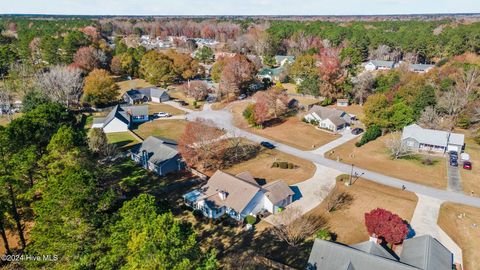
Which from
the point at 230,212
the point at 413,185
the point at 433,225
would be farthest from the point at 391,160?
the point at 230,212

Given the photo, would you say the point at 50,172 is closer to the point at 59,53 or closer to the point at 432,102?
the point at 432,102

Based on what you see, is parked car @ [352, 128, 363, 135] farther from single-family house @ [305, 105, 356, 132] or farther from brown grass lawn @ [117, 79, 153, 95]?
brown grass lawn @ [117, 79, 153, 95]

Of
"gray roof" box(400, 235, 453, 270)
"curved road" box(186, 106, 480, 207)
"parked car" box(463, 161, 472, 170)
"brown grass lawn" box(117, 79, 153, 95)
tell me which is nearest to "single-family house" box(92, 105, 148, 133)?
"curved road" box(186, 106, 480, 207)

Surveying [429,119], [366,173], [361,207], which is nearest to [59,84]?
[366,173]

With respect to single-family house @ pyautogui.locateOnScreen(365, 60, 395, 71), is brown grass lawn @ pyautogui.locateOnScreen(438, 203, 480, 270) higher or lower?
lower

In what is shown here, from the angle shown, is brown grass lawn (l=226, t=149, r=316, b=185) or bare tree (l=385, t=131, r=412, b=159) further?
bare tree (l=385, t=131, r=412, b=159)
